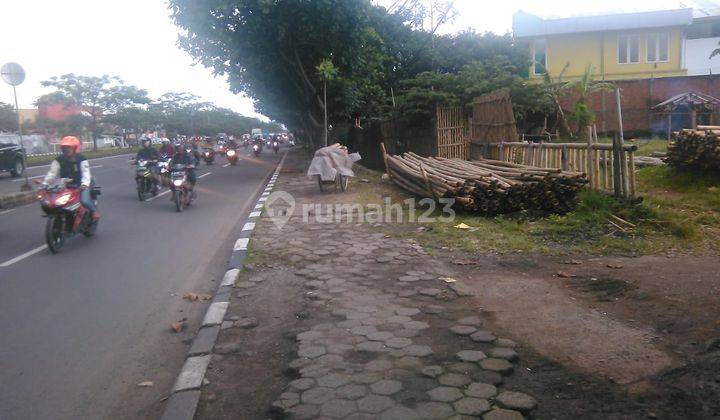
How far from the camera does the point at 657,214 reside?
8.34 metres

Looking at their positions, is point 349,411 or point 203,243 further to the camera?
point 203,243

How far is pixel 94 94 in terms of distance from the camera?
50.6 m

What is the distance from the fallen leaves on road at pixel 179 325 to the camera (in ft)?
16.7

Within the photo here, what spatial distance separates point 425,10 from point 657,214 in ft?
77.7

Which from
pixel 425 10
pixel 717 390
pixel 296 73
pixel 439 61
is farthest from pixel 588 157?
pixel 425 10

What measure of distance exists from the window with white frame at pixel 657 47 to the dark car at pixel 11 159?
95.9 feet

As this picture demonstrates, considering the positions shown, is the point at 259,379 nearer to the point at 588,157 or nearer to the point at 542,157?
the point at 588,157

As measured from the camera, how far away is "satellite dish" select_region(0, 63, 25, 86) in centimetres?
1573

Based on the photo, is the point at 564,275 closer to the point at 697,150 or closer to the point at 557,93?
the point at 697,150

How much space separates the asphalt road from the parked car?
12100 millimetres

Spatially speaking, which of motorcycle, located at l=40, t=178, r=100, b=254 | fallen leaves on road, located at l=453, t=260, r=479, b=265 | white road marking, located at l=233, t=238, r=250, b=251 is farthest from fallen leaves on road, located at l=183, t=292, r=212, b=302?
motorcycle, located at l=40, t=178, r=100, b=254

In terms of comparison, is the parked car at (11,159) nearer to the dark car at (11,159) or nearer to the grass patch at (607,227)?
the dark car at (11,159)

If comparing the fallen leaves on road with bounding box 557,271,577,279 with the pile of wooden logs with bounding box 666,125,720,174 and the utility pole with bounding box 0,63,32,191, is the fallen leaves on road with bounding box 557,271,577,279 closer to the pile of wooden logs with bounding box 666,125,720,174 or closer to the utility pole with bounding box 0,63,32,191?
the pile of wooden logs with bounding box 666,125,720,174

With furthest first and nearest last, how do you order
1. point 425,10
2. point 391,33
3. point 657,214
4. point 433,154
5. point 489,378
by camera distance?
point 425,10, point 391,33, point 433,154, point 657,214, point 489,378
